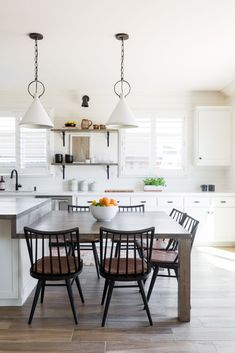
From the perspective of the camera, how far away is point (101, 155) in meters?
5.96

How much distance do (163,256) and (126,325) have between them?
0.74 m

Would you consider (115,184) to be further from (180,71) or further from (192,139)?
(180,71)

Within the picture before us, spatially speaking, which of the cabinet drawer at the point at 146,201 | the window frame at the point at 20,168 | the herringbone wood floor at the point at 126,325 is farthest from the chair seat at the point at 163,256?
the window frame at the point at 20,168

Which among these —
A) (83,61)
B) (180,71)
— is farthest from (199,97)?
(83,61)

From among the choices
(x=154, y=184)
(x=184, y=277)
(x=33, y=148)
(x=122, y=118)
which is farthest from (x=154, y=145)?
(x=184, y=277)

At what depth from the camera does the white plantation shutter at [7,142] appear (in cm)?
579

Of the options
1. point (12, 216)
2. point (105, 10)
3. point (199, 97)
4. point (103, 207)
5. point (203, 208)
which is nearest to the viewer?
point (12, 216)

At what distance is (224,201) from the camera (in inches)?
209

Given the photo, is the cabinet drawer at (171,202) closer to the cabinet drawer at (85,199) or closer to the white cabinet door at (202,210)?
the white cabinet door at (202,210)

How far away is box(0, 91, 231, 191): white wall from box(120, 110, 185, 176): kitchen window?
153mm

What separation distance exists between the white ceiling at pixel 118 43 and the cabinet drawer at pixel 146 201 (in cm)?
199

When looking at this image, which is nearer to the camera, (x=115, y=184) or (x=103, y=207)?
(x=103, y=207)

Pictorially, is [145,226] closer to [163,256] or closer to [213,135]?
[163,256]

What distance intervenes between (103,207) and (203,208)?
108 inches
